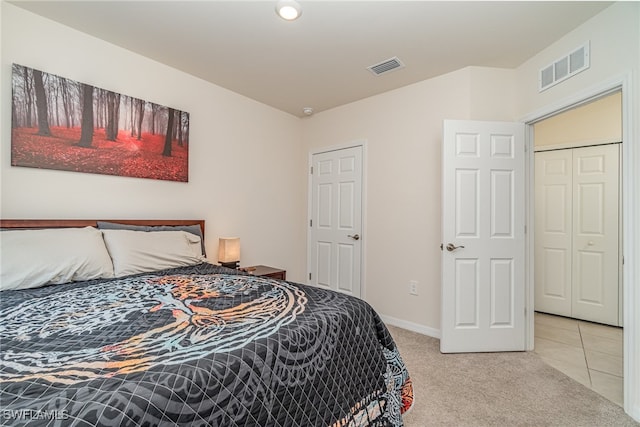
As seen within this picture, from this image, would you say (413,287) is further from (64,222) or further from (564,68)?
(64,222)

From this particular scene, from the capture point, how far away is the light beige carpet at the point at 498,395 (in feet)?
5.61

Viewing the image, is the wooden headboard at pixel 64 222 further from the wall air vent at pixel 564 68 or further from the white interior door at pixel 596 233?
the white interior door at pixel 596 233

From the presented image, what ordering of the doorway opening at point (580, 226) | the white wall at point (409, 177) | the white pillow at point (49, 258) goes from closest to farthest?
1. the white pillow at point (49, 258)
2. the white wall at point (409, 177)
3. the doorway opening at point (580, 226)

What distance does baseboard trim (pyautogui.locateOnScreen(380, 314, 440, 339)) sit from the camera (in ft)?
9.66

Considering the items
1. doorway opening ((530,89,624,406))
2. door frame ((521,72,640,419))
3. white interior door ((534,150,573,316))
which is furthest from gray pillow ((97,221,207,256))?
white interior door ((534,150,573,316))

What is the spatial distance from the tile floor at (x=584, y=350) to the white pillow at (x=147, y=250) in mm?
3113

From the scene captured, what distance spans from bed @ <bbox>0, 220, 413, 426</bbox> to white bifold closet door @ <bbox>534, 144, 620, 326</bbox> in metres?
3.13

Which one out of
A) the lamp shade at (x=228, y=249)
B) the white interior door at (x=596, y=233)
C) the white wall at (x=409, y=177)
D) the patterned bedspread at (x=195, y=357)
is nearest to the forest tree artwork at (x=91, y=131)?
the lamp shade at (x=228, y=249)

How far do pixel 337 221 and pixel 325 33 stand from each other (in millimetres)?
2178

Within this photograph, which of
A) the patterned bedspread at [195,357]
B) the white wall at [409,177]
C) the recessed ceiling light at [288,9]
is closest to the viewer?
the patterned bedspread at [195,357]

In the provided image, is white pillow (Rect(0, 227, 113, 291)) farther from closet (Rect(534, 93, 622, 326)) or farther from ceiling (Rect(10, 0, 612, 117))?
closet (Rect(534, 93, 622, 326))

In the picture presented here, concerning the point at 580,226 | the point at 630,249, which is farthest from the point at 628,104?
the point at 580,226

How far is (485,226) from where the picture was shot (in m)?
2.64

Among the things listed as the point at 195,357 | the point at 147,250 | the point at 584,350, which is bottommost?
the point at 584,350
